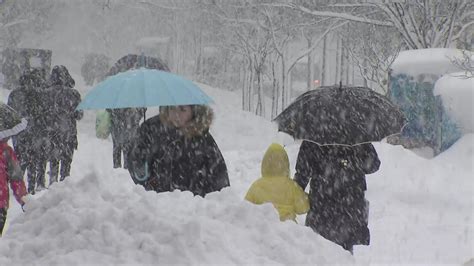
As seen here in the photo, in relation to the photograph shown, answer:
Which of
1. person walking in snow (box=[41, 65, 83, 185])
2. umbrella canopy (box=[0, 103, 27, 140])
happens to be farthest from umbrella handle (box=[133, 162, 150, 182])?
person walking in snow (box=[41, 65, 83, 185])

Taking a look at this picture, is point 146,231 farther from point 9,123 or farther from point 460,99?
point 460,99

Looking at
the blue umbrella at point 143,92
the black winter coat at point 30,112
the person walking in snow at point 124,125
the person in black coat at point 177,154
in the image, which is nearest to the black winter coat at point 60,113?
the black winter coat at point 30,112

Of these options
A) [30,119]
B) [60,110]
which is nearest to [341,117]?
[60,110]

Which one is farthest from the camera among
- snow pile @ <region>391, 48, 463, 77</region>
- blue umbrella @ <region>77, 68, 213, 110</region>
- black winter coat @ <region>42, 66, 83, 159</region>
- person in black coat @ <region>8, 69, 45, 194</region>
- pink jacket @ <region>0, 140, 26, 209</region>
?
snow pile @ <region>391, 48, 463, 77</region>

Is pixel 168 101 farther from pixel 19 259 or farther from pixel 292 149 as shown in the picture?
pixel 292 149

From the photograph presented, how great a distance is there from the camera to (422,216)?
356 inches

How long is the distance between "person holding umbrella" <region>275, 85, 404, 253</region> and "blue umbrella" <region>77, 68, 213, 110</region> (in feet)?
3.49

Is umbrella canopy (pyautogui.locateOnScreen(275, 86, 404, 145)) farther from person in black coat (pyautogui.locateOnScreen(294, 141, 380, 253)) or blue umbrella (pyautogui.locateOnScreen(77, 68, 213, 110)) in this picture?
blue umbrella (pyautogui.locateOnScreen(77, 68, 213, 110))

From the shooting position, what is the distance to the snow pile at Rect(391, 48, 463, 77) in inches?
456

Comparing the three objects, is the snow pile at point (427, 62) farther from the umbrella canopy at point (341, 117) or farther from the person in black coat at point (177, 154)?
the person in black coat at point (177, 154)

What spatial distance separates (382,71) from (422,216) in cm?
1547

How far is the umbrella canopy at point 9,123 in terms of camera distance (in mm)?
4764

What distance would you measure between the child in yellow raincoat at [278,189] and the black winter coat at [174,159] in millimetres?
346

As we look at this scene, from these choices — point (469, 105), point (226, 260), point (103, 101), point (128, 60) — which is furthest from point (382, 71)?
point (226, 260)
